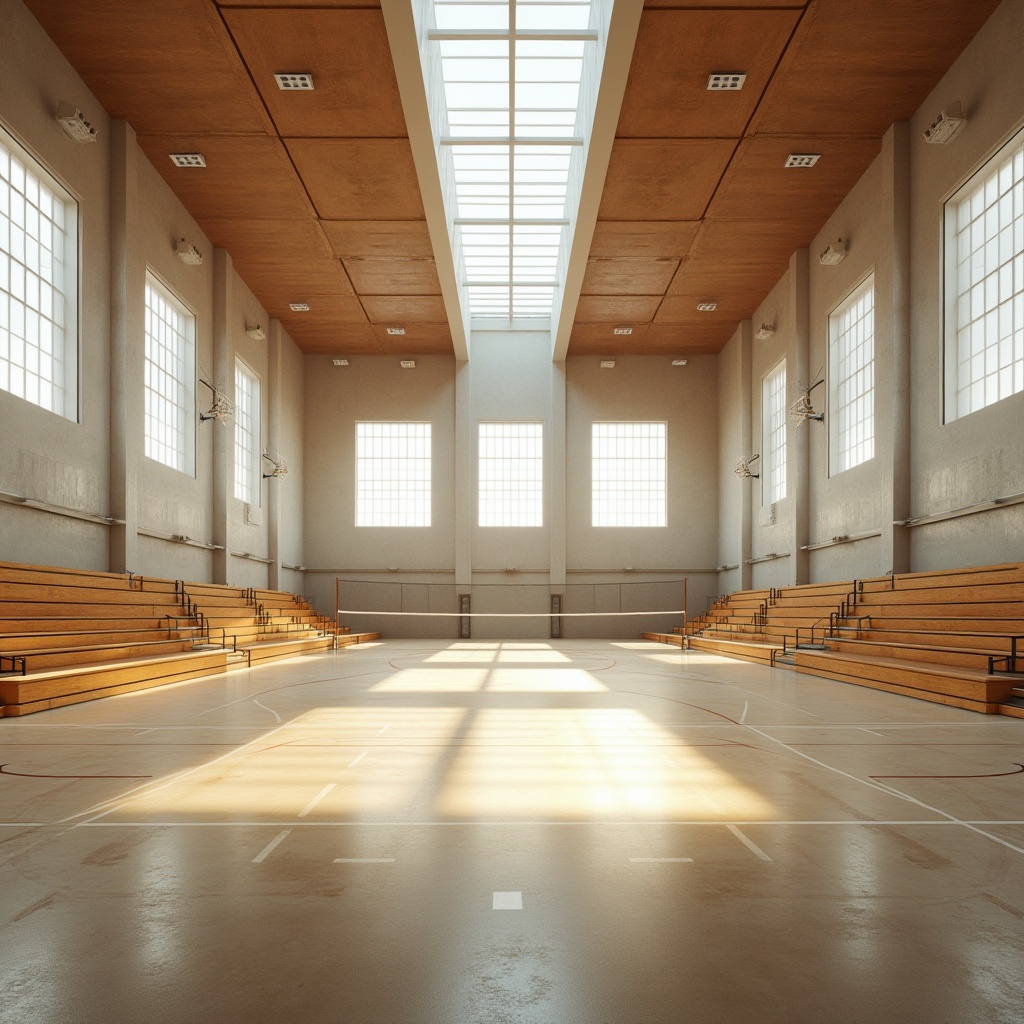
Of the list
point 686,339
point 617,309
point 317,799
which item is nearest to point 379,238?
point 617,309

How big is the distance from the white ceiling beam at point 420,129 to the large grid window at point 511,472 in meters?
6.50

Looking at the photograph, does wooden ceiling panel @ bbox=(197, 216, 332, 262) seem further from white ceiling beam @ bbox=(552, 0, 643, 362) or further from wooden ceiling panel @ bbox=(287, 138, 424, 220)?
white ceiling beam @ bbox=(552, 0, 643, 362)

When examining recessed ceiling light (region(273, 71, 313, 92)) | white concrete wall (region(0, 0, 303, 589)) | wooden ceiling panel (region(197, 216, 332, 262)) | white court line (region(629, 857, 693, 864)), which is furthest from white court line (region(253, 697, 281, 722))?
wooden ceiling panel (region(197, 216, 332, 262))

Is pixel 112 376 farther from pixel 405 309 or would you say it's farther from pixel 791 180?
pixel 791 180

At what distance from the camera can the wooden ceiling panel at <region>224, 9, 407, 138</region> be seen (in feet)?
45.6

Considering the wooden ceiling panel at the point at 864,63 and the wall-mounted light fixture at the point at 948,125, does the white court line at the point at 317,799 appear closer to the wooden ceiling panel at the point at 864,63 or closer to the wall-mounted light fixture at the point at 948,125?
the wooden ceiling panel at the point at 864,63

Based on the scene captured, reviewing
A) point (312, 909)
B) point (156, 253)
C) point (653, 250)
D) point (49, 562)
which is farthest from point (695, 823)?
point (653, 250)

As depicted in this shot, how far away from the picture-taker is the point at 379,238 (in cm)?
2206

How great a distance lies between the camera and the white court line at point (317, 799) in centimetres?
510

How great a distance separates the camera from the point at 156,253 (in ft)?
61.8

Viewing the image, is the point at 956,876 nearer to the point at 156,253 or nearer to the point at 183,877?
the point at 183,877

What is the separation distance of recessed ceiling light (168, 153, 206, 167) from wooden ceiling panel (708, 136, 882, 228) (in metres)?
10.6

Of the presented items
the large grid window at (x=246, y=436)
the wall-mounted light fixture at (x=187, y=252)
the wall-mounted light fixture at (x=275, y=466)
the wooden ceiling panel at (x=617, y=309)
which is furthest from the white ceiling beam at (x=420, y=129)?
the wall-mounted light fixture at (x=275, y=466)

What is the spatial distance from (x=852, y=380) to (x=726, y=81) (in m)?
7.53
